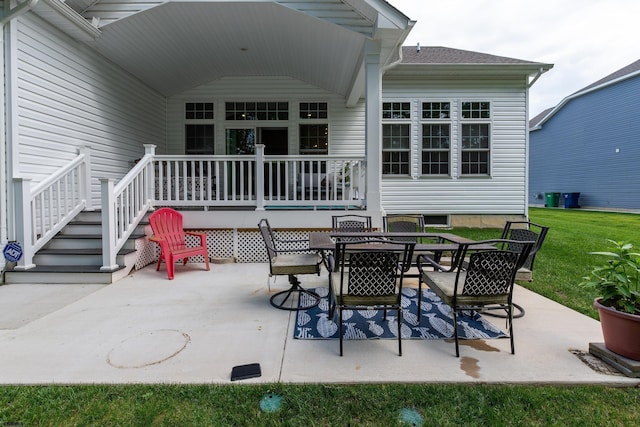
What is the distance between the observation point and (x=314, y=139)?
341 inches

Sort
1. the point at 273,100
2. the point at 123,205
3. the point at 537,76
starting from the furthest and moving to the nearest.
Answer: the point at 273,100
the point at 537,76
the point at 123,205

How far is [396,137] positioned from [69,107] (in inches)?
281

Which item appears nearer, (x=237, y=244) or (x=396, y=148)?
(x=237, y=244)

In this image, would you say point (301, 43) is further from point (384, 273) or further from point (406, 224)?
point (384, 273)

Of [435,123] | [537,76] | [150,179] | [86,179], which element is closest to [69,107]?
[86,179]

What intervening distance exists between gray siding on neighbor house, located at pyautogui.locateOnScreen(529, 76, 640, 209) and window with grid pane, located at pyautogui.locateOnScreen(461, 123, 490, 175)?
36.5 feet

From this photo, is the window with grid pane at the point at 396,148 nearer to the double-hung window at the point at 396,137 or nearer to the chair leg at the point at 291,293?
the double-hung window at the point at 396,137

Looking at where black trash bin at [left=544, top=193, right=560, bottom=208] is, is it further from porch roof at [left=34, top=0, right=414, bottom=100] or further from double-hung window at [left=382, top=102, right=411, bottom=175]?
porch roof at [left=34, top=0, right=414, bottom=100]

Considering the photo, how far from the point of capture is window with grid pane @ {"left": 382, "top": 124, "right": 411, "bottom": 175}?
8.80 metres

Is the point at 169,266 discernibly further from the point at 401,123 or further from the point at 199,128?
the point at 401,123

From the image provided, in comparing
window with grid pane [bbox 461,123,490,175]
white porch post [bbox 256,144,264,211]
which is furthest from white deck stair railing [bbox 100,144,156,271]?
window with grid pane [bbox 461,123,490,175]

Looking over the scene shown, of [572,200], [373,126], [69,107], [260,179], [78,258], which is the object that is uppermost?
[69,107]

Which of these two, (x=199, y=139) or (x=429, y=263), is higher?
(x=199, y=139)

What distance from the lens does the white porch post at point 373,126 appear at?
17.8ft
